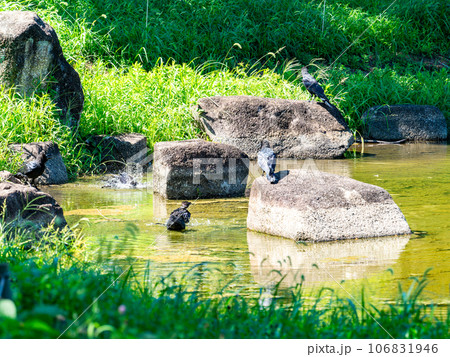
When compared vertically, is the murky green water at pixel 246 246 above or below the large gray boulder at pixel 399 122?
below

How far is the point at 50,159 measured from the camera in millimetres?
7672

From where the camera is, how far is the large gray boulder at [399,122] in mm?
11945

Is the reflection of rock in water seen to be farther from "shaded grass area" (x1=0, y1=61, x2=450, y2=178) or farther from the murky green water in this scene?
"shaded grass area" (x1=0, y1=61, x2=450, y2=178)

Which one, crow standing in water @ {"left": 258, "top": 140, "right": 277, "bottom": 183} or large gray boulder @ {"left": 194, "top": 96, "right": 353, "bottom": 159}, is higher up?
large gray boulder @ {"left": 194, "top": 96, "right": 353, "bottom": 159}

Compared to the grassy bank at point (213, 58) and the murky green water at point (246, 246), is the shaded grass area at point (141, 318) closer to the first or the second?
the murky green water at point (246, 246)

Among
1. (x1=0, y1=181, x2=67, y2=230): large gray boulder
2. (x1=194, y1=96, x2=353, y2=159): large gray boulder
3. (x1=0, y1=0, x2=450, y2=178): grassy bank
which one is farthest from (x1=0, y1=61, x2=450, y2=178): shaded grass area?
(x1=0, y1=181, x2=67, y2=230): large gray boulder

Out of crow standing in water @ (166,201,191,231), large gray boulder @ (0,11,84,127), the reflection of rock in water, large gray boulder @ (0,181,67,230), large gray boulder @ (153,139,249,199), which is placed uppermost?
large gray boulder @ (0,11,84,127)

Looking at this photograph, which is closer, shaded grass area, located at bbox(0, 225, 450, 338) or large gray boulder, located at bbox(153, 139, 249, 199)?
shaded grass area, located at bbox(0, 225, 450, 338)

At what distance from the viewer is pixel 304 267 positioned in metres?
4.34

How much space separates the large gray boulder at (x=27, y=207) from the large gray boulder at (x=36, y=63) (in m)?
3.89

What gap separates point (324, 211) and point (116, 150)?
14.8 ft

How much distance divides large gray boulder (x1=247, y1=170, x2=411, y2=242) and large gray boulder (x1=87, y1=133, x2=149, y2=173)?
12.3 feet

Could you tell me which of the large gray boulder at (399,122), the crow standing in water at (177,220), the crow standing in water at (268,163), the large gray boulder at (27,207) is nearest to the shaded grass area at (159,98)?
the large gray boulder at (399,122)

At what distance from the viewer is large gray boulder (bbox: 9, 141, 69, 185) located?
24.1 ft
